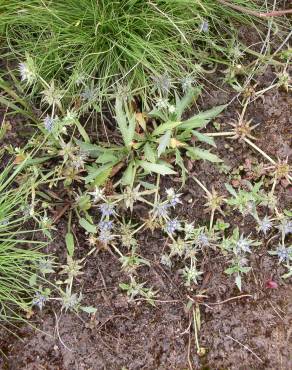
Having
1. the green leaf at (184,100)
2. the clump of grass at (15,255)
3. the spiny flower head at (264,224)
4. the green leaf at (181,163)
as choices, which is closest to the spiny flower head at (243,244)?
the spiny flower head at (264,224)

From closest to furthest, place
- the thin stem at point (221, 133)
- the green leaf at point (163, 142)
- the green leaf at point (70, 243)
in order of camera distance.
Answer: the green leaf at point (163, 142)
the green leaf at point (70, 243)
the thin stem at point (221, 133)

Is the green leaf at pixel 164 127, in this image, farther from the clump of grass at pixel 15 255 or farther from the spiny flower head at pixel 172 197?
the clump of grass at pixel 15 255

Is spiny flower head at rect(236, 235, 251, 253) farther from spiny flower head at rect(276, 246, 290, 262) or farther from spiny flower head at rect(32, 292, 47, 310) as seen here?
spiny flower head at rect(32, 292, 47, 310)

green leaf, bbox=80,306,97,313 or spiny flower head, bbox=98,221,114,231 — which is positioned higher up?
spiny flower head, bbox=98,221,114,231

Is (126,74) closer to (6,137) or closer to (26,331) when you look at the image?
(6,137)

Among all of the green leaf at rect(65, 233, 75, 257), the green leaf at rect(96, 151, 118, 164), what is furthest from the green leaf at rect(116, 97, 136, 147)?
the green leaf at rect(65, 233, 75, 257)

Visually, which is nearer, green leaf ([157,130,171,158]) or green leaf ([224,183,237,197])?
green leaf ([157,130,171,158])
